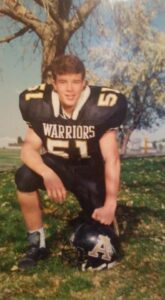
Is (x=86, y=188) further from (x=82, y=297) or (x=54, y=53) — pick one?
(x=54, y=53)

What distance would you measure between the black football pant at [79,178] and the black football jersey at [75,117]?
19cm

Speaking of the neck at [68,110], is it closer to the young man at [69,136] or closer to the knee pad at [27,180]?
the young man at [69,136]

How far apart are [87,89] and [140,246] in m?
2.27

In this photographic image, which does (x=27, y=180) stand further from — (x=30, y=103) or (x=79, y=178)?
(x=30, y=103)

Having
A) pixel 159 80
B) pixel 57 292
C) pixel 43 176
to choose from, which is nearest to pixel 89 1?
pixel 43 176

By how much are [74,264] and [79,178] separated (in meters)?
1.00

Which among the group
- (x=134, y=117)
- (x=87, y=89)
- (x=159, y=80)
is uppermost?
(x=87, y=89)

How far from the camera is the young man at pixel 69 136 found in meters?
5.06


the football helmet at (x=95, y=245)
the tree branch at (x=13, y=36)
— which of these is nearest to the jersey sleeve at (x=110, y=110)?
the football helmet at (x=95, y=245)

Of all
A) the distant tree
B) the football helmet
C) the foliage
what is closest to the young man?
the football helmet

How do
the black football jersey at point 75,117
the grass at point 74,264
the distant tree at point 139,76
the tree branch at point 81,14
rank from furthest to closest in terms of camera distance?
the distant tree at point 139,76 < the tree branch at point 81,14 < the black football jersey at point 75,117 < the grass at point 74,264

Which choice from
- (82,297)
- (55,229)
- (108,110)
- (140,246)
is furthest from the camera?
(55,229)

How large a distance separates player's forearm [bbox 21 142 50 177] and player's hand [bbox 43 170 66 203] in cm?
9

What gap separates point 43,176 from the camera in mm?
4969
